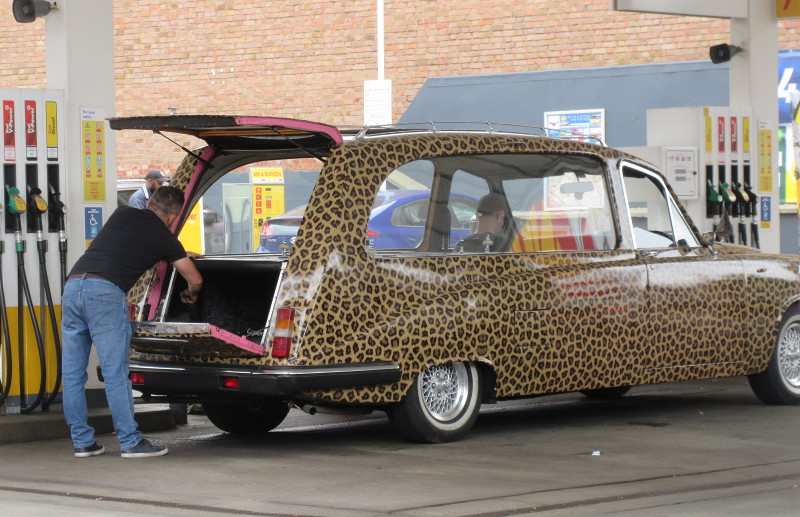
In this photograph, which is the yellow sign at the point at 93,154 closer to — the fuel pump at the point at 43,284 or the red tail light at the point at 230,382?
the fuel pump at the point at 43,284

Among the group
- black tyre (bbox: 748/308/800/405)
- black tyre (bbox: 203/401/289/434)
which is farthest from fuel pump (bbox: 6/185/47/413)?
black tyre (bbox: 748/308/800/405)

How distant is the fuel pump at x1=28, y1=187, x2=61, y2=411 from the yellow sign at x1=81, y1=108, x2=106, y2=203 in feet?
1.49

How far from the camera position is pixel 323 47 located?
28.2 metres

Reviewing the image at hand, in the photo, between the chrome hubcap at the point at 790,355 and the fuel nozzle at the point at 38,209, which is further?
the chrome hubcap at the point at 790,355

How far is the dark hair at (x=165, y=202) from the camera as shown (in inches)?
342

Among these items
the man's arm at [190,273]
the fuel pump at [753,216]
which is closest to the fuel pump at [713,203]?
the fuel pump at [753,216]

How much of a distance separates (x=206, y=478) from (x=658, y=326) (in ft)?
12.2

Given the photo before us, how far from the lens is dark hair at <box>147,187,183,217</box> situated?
8680 millimetres

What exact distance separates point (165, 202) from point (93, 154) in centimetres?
184

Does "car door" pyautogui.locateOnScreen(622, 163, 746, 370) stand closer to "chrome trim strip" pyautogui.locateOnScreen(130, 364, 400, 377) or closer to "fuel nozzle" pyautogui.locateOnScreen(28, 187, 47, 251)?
"chrome trim strip" pyautogui.locateOnScreen(130, 364, 400, 377)

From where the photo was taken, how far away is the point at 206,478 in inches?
303

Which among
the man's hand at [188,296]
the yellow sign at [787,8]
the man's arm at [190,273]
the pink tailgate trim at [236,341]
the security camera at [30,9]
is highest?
the yellow sign at [787,8]

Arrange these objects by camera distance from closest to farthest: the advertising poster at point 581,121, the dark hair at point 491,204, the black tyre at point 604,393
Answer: the dark hair at point 491,204 → the black tyre at point 604,393 → the advertising poster at point 581,121

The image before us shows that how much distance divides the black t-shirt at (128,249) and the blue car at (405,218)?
0.76 m
